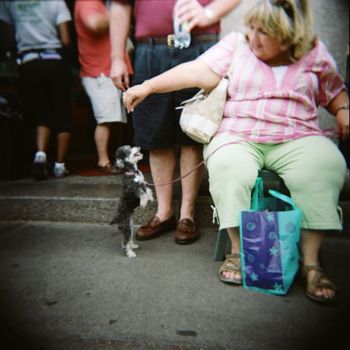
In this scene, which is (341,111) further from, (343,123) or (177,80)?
(177,80)

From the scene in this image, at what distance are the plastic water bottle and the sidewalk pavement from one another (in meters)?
1.30

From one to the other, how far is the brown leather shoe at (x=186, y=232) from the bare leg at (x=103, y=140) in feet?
4.57

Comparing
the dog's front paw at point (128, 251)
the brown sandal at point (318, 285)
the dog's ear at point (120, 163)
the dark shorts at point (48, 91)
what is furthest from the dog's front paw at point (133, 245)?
the dark shorts at point (48, 91)

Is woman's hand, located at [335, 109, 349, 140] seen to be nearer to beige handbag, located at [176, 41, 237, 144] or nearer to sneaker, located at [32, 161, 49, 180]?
beige handbag, located at [176, 41, 237, 144]

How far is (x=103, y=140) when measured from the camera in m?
3.51

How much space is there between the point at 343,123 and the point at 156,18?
49.2 inches

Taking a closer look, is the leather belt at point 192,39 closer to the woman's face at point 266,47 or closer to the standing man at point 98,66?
the woman's face at point 266,47

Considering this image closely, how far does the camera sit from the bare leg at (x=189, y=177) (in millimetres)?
2441

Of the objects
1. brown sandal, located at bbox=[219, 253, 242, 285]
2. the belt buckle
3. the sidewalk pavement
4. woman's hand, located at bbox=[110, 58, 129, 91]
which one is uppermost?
the belt buckle

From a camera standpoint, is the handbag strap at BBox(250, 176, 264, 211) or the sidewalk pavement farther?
the handbag strap at BBox(250, 176, 264, 211)

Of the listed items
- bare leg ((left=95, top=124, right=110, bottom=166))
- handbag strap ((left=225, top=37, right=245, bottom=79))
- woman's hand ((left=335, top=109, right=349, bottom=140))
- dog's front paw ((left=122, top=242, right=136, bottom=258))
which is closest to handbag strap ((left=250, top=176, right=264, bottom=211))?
A: woman's hand ((left=335, top=109, right=349, bottom=140))

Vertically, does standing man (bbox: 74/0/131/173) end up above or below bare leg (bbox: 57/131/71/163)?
above

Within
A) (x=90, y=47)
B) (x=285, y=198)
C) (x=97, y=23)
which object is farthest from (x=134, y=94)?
(x=90, y=47)

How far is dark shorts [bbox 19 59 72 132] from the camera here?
3.44 m
